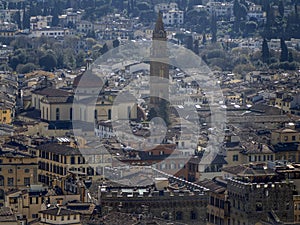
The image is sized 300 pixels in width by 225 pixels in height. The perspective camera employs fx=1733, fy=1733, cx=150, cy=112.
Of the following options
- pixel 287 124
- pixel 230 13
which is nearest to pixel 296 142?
pixel 287 124

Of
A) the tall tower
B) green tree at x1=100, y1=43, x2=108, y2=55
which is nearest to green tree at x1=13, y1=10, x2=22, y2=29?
green tree at x1=100, y1=43, x2=108, y2=55

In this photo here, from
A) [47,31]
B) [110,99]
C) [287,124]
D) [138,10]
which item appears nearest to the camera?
[287,124]

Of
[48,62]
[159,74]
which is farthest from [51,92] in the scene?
[48,62]

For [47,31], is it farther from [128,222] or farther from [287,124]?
[128,222]

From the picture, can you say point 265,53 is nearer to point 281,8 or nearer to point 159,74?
point 281,8

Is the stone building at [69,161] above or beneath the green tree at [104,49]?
above

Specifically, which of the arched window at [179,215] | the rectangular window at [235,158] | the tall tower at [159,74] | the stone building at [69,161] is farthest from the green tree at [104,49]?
the arched window at [179,215]

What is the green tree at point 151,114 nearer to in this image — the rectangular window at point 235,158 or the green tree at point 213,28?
the rectangular window at point 235,158

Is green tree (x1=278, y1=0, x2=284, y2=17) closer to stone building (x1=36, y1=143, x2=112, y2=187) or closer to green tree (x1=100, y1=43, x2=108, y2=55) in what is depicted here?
green tree (x1=100, y1=43, x2=108, y2=55)
